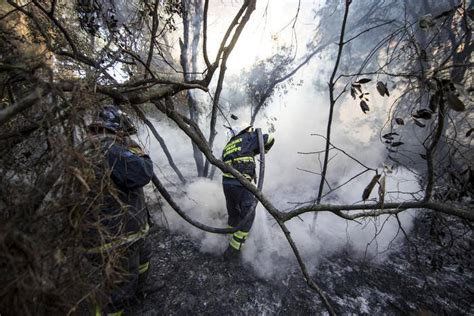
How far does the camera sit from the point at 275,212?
1.65 m

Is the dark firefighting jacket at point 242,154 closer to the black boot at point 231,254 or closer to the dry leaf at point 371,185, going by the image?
the black boot at point 231,254

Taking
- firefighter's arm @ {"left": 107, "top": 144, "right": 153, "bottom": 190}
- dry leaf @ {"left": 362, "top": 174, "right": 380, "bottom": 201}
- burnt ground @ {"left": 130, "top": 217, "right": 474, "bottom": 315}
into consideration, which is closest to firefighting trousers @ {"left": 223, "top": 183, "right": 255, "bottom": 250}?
burnt ground @ {"left": 130, "top": 217, "right": 474, "bottom": 315}

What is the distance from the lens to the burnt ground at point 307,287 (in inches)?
122

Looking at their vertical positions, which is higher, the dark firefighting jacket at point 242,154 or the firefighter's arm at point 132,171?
the dark firefighting jacket at point 242,154

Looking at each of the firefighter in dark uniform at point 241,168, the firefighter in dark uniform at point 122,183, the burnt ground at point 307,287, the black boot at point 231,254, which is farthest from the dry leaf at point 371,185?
the black boot at point 231,254

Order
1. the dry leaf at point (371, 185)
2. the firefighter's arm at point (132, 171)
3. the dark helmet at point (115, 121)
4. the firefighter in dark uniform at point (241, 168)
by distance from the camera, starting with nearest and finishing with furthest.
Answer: the dry leaf at point (371, 185) < the dark helmet at point (115, 121) < the firefighter's arm at point (132, 171) < the firefighter in dark uniform at point (241, 168)

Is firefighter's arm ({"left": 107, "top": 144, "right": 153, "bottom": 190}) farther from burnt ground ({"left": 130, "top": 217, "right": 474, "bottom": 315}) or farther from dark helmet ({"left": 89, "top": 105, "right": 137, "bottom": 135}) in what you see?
burnt ground ({"left": 130, "top": 217, "right": 474, "bottom": 315})

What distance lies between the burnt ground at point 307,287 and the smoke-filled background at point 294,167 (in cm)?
29

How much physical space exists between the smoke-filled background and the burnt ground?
291 mm

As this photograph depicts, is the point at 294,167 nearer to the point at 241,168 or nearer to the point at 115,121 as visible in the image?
the point at 241,168

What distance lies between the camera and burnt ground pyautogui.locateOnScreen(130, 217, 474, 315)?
10.1 ft

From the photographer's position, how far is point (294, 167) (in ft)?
31.3

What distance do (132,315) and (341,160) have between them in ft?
31.1

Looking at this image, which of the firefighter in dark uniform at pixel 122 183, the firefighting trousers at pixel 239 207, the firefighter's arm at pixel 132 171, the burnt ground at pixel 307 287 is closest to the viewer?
the firefighter in dark uniform at pixel 122 183
